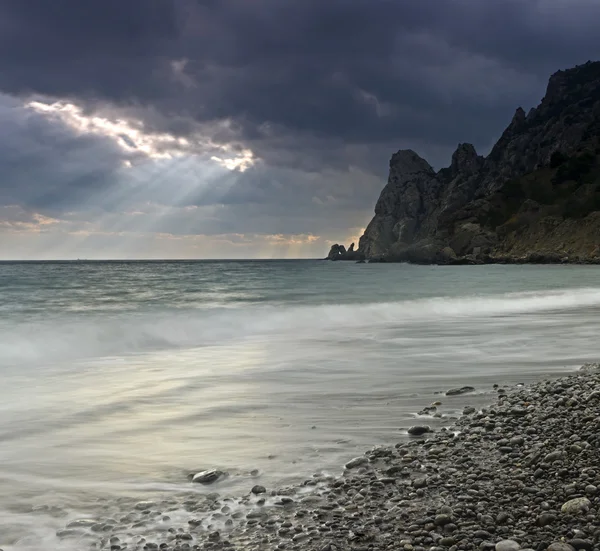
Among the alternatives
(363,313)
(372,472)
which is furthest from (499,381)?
(363,313)

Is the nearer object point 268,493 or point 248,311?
point 268,493

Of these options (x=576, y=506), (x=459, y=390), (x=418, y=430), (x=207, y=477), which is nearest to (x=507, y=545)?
(x=576, y=506)

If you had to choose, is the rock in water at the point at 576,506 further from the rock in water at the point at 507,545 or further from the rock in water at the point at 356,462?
the rock in water at the point at 356,462

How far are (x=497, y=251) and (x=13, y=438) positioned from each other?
14675cm

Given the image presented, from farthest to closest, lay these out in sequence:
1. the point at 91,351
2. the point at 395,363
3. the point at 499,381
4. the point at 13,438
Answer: the point at 91,351 → the point at 395,363 → the point at 499,381 → the point at 13,438

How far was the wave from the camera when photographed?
624 inches

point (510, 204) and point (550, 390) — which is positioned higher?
point (510, 204)

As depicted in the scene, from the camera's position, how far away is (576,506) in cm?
375

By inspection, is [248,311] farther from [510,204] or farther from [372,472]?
[510,204]

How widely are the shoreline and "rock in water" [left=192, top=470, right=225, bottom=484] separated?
5.7 inches

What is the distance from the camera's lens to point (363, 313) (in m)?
26.2

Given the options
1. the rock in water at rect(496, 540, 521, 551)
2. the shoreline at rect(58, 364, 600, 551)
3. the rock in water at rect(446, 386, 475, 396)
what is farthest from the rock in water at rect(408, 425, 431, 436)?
the rock in water at rect(496, 540, 521, 551)

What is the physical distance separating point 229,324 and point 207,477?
17264mm

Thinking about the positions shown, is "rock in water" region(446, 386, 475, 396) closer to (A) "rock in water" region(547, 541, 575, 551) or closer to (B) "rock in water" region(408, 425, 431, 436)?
(B) "rock in water" region(408, 425, 431, 436)
